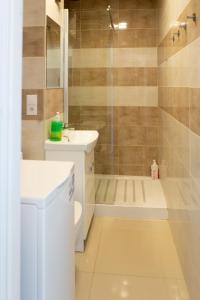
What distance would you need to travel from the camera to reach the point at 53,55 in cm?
266

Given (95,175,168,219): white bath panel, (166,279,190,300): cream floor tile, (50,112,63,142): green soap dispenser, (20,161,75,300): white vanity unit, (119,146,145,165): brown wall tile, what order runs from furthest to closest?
1. (119,146,145,165): brown wall tile
2. (95,175,168,219): white bath panel
3. (50,112,63,142): green soap dispenser
4. (166,279,190,300): cream floor tile
5. (20,161,75,300): white vanity unit

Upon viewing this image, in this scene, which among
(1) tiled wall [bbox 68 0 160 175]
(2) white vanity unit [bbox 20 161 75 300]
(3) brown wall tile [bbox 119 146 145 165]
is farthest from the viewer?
(3) brown wall tile [bbox 119 146 145 165]

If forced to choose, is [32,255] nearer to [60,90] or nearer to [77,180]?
[77,180]

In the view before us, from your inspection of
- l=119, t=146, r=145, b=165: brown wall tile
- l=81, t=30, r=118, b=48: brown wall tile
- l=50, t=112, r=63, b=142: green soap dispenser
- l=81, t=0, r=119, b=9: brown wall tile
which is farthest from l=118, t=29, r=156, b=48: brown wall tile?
l=50, t=112, r=63, b=142: green soap dispenser

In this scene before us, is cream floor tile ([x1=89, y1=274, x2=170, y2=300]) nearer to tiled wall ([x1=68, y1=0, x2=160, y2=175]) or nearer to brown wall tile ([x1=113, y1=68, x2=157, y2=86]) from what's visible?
tiled wall ([x1=68, y1=0, x2=160, y2=175])

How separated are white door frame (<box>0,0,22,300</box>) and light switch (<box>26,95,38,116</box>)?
1602 millimetres

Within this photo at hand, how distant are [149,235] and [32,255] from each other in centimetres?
180

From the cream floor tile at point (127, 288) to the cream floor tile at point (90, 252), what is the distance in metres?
0.13

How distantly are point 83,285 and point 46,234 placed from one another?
1.06 meters

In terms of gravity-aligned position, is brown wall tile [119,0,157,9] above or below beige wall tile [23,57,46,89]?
above

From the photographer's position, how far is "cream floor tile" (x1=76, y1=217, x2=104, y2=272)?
2191mm

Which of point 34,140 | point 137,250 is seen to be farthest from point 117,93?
point 137,250

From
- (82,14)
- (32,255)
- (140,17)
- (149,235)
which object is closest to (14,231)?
(32,255)

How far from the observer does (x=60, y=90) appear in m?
2.90
